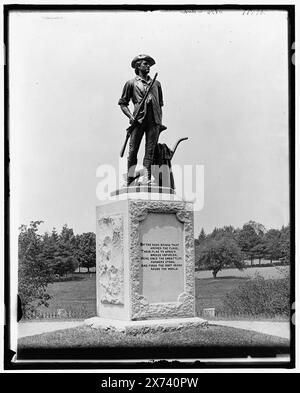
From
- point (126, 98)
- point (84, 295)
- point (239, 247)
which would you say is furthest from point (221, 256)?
point (126, 98)

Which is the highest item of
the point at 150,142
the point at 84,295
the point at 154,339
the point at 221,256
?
the point at 150,142

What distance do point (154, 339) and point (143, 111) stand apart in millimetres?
3472

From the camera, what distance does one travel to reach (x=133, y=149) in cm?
939

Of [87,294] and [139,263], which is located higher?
[139,263]

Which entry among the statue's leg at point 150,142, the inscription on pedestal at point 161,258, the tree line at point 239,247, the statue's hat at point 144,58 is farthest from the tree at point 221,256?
the statue's hat at point 144,58

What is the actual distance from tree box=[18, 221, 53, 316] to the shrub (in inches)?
154

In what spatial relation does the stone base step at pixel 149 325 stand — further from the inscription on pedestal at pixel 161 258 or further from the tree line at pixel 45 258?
the tree line at pixel 45 258

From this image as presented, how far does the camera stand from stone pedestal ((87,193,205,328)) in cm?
864

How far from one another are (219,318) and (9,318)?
4.47 meters

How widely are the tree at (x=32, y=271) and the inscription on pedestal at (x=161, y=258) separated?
3847mm

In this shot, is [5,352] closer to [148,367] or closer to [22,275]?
[148,367]

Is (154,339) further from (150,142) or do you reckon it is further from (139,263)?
(150,142)

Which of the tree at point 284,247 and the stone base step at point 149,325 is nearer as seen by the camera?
the stone base step at point 149,325

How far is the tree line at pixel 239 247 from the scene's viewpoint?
12.8 m
